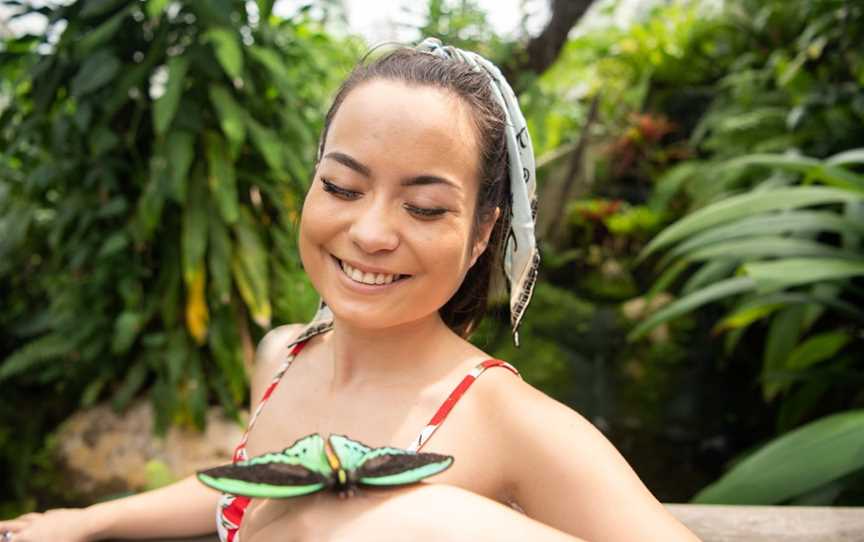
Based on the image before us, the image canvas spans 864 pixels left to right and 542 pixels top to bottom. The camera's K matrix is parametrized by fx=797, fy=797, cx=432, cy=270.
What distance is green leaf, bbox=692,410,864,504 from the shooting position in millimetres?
1996

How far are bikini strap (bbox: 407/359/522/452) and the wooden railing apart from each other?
53cm

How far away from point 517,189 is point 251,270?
8.07 feet

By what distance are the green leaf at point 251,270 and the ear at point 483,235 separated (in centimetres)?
242

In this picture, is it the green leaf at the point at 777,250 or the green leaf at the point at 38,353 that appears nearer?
the green leaf at the point at 777,250

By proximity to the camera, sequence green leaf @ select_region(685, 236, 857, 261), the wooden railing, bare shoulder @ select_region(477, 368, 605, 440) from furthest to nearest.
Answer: green leaf @ select_region(685, 236, 857, 261), the wooden railing, bare shoulder @ select_region(477, 368, 605, 440)

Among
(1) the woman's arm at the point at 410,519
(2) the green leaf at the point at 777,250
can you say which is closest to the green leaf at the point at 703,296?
(2) the green leaf at the point at 777,250

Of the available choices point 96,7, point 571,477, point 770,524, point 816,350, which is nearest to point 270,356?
point 571,477

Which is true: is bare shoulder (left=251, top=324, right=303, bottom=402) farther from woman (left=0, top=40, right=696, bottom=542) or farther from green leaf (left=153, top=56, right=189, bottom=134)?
green leaf (left=153, top=56, right=189, bottom=134)

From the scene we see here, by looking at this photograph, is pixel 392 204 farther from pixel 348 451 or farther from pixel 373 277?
pixel 348 451

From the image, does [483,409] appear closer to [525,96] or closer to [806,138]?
[525,96]

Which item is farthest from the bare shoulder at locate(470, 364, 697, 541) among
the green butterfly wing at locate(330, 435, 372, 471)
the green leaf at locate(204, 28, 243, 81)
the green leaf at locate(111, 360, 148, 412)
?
the green leaf at locate(111, 360, 148, 412)

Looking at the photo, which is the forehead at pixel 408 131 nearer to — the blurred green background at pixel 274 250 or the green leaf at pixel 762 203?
the blurred green background at pixel 274 250

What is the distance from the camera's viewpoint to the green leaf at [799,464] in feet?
6.55

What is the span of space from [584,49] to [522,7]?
3253 mm
